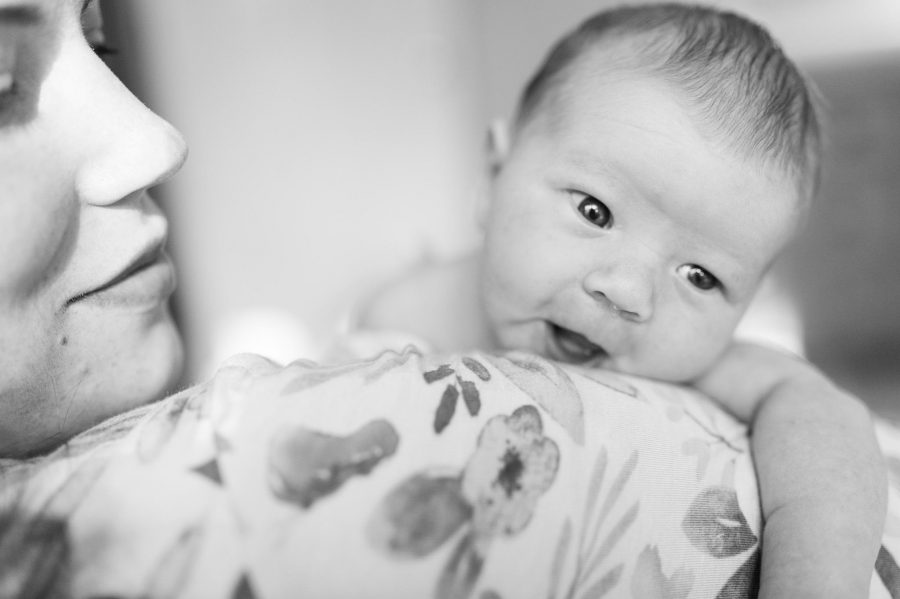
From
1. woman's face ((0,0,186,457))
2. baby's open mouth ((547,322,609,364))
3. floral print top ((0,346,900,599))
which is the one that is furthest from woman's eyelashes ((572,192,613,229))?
woman's face ((0,0,186,457))

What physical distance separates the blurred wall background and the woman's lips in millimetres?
824

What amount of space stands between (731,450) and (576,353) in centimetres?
21

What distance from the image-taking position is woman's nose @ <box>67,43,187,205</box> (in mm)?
566

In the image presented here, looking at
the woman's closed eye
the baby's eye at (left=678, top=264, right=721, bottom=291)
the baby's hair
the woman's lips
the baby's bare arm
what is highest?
the woman's closed eye

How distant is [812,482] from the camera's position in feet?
1.94

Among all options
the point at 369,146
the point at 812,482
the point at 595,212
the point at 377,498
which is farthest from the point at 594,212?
the point at 369,146

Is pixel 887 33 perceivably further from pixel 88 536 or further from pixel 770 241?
pixel 88 536

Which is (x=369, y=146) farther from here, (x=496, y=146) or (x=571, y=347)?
(x=571, y=347)

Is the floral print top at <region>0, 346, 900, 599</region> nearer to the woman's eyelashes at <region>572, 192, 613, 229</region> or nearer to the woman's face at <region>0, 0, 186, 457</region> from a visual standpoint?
the woman's face at <region>0, 0, 186, 457</region>

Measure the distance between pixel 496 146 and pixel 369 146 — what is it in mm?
831

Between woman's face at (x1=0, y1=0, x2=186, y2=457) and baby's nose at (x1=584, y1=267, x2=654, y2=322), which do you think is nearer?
woman's face at (x1=0, y1=0, x2=186, y2=457)

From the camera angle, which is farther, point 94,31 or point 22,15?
point 94,31

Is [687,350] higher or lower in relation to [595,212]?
lower

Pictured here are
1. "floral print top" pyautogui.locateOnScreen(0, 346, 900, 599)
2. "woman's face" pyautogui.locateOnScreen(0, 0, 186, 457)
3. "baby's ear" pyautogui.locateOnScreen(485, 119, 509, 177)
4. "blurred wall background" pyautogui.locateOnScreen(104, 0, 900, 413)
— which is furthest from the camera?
"blurred wall background" pyautogui.locateOnScreen(104, 0, 900, 413)
